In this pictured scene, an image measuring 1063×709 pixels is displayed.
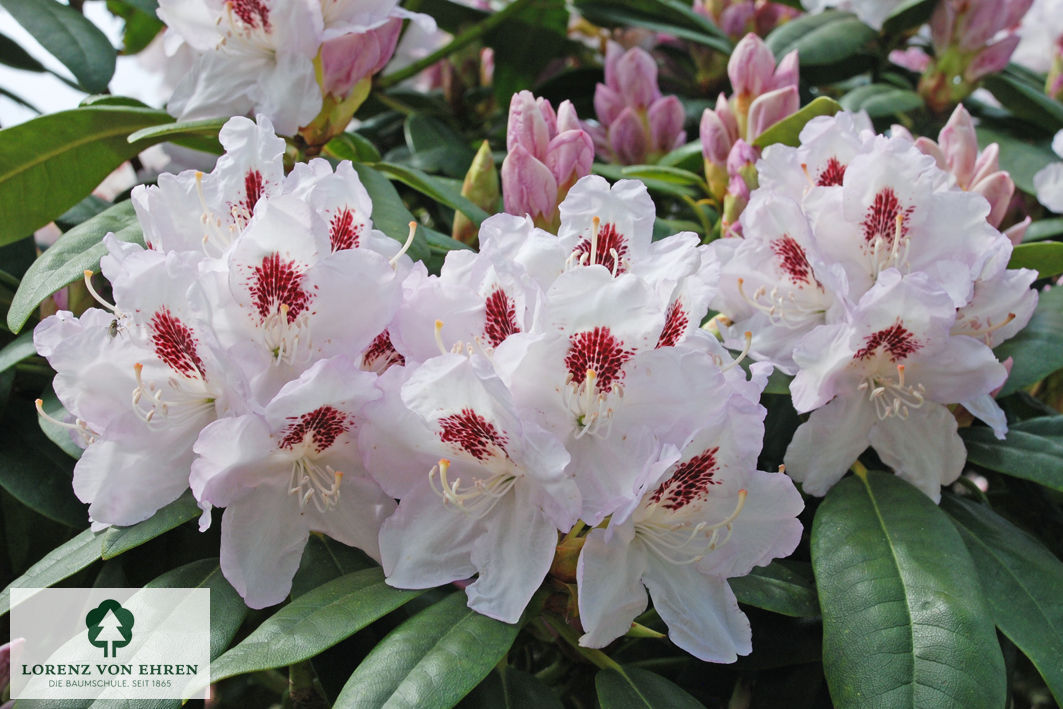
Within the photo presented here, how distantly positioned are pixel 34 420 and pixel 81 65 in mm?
494

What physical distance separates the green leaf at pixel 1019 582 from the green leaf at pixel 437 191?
619mm

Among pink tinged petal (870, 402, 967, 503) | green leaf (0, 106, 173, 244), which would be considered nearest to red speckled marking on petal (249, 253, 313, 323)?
green leaf (0, 106, 173, 244)

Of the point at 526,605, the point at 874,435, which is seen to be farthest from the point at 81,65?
the point at 874,435

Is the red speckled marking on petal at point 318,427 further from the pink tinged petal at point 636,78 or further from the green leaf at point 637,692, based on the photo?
the pink tinged petal at point 636,78

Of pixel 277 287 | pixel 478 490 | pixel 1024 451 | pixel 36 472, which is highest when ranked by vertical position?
pixel 277 287

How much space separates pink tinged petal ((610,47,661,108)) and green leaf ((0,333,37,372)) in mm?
959

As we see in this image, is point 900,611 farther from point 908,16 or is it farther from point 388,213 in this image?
point 908,16

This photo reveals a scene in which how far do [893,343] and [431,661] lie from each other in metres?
0.55

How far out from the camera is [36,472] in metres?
1.15

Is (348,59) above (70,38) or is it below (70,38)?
above

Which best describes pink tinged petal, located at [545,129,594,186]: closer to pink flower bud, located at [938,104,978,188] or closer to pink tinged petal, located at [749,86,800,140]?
pink tinged petal, located at [749,86,800,140]

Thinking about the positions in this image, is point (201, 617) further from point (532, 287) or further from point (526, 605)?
point (532, 287)

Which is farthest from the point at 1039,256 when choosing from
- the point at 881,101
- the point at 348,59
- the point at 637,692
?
the point at 348,59

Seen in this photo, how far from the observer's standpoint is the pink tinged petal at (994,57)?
1632mm
